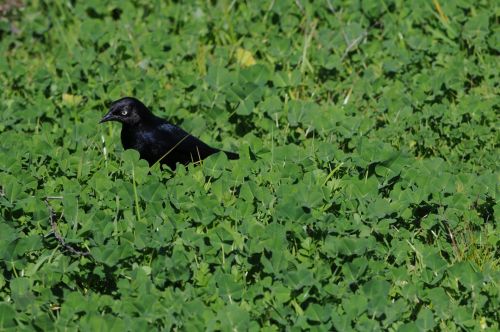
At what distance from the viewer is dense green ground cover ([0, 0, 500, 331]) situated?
4062mm

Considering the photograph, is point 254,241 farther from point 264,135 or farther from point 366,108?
point 366,108

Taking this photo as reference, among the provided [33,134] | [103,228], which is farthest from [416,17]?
[103,228]

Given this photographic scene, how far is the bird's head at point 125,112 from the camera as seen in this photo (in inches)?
224

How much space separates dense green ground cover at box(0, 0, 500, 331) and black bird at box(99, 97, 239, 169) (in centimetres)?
14

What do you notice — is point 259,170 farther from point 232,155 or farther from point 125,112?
point 125,112

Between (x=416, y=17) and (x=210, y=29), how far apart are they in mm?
1423

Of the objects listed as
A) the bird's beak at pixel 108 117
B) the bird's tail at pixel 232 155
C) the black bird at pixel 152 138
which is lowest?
the bird's tail at pixel 232 155

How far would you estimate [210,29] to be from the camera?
704cm

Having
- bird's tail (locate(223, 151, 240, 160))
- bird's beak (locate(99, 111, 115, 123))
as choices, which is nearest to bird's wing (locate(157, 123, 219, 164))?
bird's tail (locate(223, 151, 240, 160))

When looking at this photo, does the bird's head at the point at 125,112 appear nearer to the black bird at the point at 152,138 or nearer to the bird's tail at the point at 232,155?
the black bird at the point at 152,138

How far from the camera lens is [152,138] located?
5703 millimetres

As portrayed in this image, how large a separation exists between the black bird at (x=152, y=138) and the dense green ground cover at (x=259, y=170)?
14 centimetres

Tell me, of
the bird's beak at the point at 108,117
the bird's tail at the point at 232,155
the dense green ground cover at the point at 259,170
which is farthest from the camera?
the bird's beak at the point at 108,117

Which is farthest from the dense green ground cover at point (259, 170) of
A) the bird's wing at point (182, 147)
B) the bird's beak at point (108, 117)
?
the bird's wing at point (182, 147)
